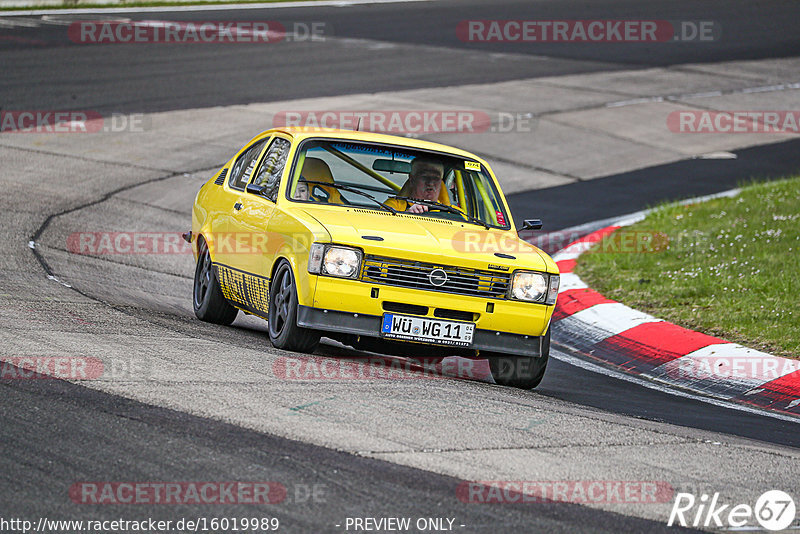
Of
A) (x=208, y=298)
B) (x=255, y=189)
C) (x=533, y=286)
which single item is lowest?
(x=208, y=298)

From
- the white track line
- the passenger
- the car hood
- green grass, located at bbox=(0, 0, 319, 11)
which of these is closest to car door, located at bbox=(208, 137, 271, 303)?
the passenger

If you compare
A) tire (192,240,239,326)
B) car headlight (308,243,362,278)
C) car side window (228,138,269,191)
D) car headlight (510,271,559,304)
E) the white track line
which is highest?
car side window (228,138,269,191)

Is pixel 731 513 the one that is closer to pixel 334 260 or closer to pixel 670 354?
pixel 334 260

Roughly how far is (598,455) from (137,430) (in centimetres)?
217

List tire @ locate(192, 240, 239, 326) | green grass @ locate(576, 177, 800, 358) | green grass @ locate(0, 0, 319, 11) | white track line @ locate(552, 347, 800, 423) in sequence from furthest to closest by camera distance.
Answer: green grass @ locate(0, 0, 319, 11), green grass @ locate(576, 177, 800, 358), tire @ locate(192, 240, 239, 326), white track line @ locate(552, 347, 800, 423)

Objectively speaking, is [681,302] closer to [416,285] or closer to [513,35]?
[416,285]

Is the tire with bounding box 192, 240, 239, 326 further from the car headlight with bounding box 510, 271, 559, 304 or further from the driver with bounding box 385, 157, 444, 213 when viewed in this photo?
the car headlight with bounding box 510, 271, 559, 304

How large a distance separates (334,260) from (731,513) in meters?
3.15

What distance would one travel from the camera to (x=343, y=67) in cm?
2438

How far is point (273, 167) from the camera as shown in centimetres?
914

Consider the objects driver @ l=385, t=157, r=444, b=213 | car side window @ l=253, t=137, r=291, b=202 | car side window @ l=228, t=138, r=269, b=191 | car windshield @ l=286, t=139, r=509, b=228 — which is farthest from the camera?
car side window @ l=228, t=138, r=269, b=191

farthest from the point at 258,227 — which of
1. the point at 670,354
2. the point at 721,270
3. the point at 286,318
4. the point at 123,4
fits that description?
the point at 123,4

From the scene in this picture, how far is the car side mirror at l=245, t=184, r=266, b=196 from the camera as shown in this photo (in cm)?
893

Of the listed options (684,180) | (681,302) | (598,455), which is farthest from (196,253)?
(684,180)
